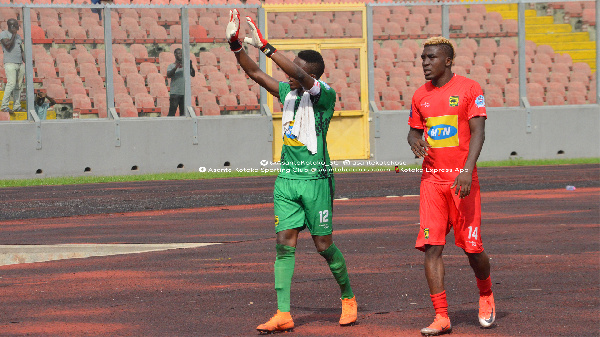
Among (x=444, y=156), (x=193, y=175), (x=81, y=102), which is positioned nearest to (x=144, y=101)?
(x=81, y=102)

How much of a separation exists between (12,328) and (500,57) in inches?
853

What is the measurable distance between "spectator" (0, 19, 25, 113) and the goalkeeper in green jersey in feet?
56.6

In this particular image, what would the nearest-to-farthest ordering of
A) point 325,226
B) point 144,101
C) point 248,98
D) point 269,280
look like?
point 325,226
point 269,280
point 144,101
point 248,98

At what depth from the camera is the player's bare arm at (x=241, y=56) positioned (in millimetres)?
6699

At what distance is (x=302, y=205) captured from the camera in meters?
7.04

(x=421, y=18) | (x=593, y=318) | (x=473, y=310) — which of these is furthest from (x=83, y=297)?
(x=421, y=18)

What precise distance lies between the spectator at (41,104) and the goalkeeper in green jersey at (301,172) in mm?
17151

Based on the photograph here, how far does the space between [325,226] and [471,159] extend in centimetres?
113

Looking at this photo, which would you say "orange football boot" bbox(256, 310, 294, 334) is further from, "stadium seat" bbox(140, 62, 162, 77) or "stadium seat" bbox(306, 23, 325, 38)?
"stadium seat" bbox(306, 23, 325, 38)

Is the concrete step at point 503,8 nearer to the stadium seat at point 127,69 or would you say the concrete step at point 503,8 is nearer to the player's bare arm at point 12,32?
the stadium seat at point 127,69

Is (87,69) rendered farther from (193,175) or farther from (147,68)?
(193,175)

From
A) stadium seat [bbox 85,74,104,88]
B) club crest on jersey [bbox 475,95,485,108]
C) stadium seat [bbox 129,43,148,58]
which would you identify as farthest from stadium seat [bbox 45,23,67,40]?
club crest on jersey [bbox 475,95,485,108]

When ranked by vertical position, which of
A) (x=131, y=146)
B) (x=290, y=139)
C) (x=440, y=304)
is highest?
(x=290, y=139)

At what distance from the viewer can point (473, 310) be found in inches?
299
